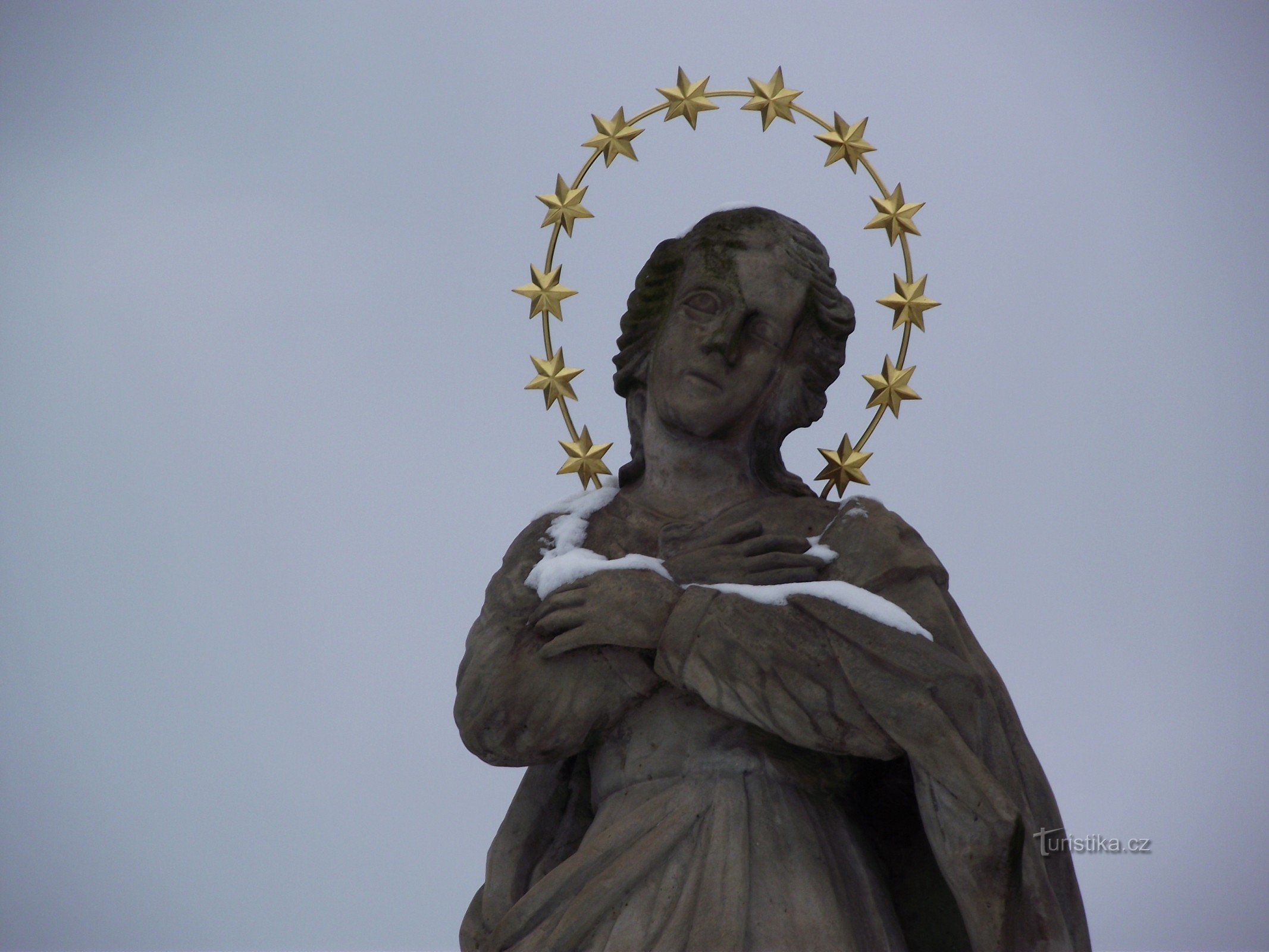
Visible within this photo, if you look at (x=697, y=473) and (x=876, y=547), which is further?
(x=697, y=473)

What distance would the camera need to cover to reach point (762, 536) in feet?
13.2

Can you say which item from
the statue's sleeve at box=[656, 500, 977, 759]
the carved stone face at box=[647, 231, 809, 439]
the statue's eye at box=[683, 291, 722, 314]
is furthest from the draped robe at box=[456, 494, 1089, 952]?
the statue's eye at box=[683, 291, 722, 314]

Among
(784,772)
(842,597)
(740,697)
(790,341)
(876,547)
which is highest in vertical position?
(790,341)

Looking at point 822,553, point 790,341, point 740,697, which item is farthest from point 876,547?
point 790,341

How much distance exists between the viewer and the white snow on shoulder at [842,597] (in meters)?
3.73

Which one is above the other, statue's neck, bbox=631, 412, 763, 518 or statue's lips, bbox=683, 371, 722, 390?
statue's lips, bbox=683, 371, 722, 390

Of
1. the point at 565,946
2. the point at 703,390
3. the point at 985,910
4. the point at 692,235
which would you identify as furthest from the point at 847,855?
the point at 692,235

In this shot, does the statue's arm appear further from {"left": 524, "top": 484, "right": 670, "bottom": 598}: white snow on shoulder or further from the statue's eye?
the statue's eye

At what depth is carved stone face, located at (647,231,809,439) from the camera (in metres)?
4.17

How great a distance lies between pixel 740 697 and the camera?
3.73 meters

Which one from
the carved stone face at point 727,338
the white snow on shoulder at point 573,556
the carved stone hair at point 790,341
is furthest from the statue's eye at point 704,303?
the white snow on shoulder at point 573,556

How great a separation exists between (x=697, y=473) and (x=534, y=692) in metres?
0.71

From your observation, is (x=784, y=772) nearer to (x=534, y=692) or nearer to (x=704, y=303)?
(x=534, y=692)

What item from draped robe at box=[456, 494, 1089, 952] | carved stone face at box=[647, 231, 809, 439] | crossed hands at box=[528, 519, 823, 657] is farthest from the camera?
carved stone face at box=[647, 231, 809, 439]
